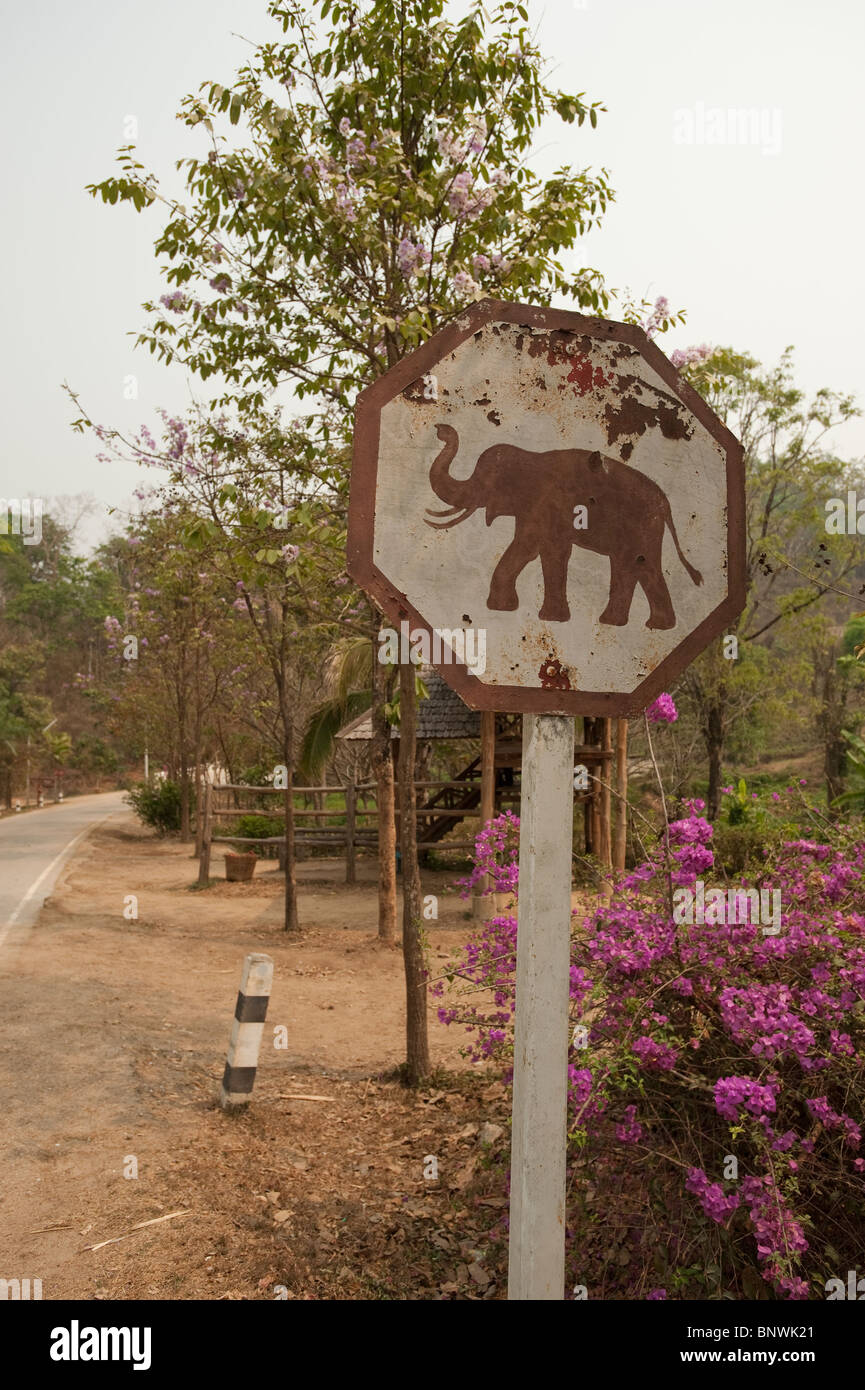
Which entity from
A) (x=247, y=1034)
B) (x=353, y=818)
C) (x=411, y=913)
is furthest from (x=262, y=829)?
(x=247, y=1034)

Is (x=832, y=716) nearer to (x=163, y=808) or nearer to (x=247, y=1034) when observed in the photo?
(x=163, y=808)

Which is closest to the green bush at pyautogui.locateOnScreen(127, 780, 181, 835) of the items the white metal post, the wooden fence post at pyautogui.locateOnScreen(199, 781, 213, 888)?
the wooden fence post at pyautogui.locateOnScreen(199, 781, 213, 888)

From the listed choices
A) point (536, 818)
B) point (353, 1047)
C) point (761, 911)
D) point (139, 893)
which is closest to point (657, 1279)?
point (761, 911)

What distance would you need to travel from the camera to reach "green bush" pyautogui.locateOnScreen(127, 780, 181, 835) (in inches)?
1045

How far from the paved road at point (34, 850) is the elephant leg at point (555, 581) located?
9.98 meters

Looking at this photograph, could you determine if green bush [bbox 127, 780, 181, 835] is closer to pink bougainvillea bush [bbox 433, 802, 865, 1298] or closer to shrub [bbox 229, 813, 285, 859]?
shrub [bbox 229, 813, 285, 859]

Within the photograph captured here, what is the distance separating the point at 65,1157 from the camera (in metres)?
5.05

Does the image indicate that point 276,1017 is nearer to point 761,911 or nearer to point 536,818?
point 761,911

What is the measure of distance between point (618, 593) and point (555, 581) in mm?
141

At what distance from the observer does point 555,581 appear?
6.92 feet

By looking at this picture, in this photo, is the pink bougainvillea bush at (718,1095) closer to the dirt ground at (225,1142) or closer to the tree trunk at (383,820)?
the dirt ground at (225,1142)

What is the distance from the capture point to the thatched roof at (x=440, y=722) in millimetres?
16484

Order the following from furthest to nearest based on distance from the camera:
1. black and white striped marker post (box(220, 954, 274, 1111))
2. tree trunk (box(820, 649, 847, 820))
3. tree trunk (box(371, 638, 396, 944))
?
tree trunk (box(820, 649, 847, 820)), tree trunk (box(371, 638, 396, 944)), black and white striped marker post (box(220, 954, 274, 1111))

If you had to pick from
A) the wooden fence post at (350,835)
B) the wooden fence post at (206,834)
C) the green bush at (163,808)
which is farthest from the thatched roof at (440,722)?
the green bush at (163,808)
